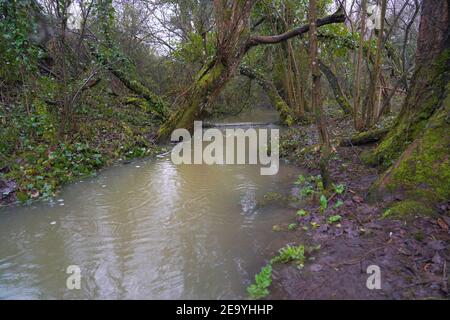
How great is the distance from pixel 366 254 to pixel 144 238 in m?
2.60

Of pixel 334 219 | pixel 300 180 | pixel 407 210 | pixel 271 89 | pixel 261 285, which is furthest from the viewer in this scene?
pixel 271 89

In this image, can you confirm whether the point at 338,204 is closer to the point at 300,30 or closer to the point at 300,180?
the point at 300,180

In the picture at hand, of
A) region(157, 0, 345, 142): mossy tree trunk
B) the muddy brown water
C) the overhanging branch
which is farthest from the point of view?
region(157, 0, 345, 142): mossy tree trunk

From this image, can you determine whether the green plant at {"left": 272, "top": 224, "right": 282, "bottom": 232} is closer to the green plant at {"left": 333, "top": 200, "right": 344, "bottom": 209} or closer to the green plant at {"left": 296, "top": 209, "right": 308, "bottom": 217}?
the green plant at {"left": 296, "top": 209, "right": 308, "bottom": 217}

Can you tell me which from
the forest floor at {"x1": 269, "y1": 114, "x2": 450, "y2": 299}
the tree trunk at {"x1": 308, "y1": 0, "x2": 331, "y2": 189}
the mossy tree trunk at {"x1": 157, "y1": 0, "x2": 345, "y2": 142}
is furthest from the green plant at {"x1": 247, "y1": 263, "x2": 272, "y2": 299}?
the mossy tree trunk at {"x1": 157, "y1": 0, "x2": 345, "y2": 142}

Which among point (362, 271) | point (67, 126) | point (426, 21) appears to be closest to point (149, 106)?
point (67, 126)

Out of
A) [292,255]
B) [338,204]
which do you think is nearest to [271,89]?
[338,204]

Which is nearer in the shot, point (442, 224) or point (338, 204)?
point (442, 224)

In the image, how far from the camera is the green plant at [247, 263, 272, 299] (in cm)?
298

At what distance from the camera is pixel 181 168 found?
25.8 feet

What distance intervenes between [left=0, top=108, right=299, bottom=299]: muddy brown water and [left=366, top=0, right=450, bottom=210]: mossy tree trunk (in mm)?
1580

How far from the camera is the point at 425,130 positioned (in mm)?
4219

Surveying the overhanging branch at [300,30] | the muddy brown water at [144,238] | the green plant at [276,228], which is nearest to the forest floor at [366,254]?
the green plant at [276,228]
